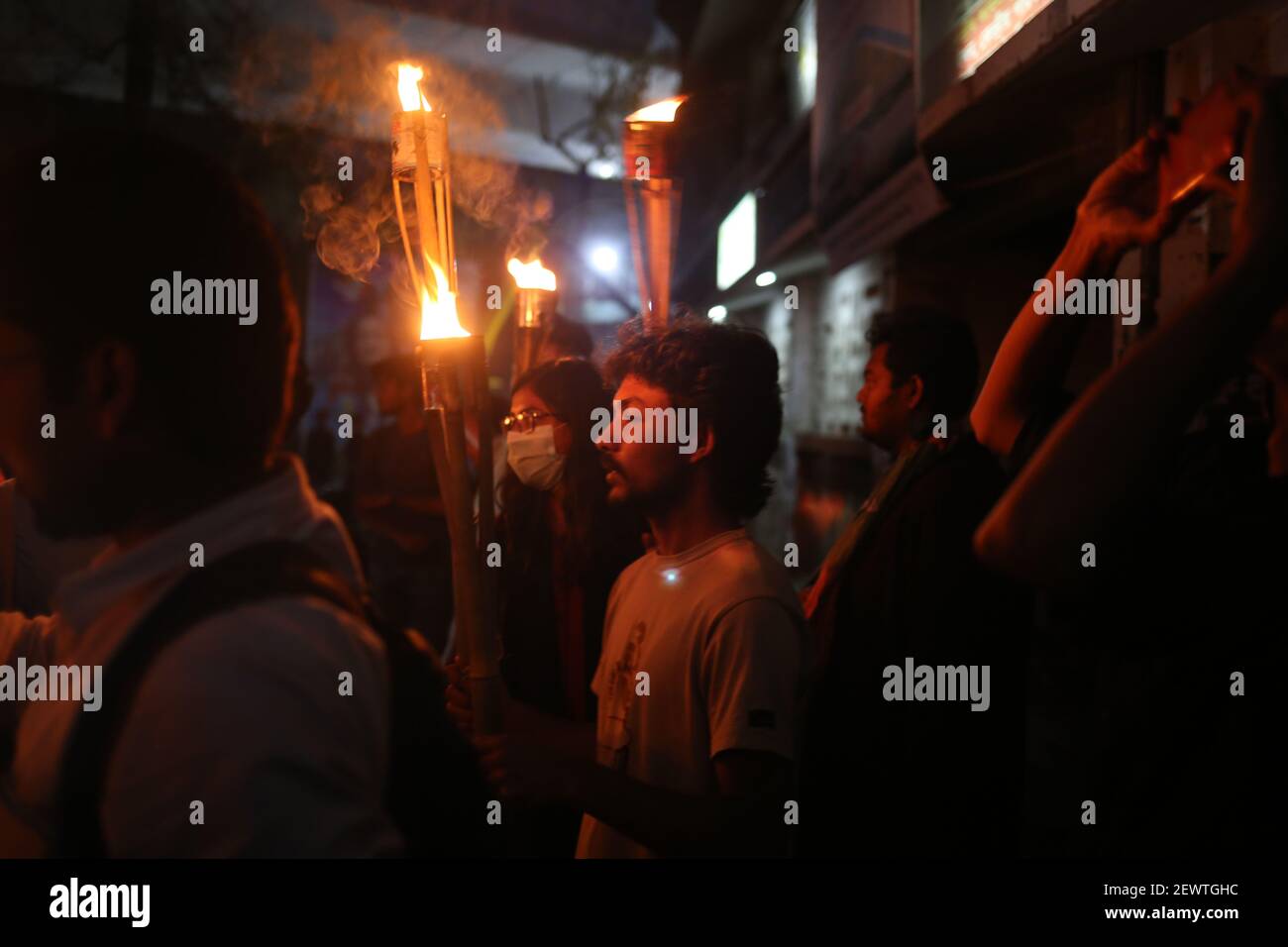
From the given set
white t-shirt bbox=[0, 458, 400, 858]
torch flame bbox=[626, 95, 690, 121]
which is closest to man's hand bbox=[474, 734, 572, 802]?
white t-shirt bbox=[0, 458, 400, 858]

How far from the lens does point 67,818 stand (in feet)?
3.22

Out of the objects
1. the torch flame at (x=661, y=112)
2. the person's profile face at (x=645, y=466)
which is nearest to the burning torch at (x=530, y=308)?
the torch flame at (x=661, y=112)

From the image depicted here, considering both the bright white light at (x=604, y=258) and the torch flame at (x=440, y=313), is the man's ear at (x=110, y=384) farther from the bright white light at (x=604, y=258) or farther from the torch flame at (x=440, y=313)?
the bright white light at (x=604, y=258)

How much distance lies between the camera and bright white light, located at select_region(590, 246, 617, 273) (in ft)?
62.7

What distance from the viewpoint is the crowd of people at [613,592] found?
1.00 m

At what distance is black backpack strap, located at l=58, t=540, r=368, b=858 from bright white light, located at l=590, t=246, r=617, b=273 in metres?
18.6

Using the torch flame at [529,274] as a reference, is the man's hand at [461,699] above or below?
below

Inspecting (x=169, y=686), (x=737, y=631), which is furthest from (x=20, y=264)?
(x=737, y=631)

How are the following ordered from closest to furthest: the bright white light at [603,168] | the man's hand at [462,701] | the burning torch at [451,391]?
the burning torch at [451,391] < the man's hand at [462,701] < the bright white light at [603,168]

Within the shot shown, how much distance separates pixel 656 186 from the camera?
252 cm

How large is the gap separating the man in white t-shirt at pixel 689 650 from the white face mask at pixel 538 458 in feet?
2.31

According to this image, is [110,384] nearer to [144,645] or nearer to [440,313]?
[144,645]

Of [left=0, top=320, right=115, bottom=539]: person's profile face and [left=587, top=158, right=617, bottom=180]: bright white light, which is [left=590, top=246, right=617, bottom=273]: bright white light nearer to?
[left=587, top=158, right=617, bottom=180]: bright white light
